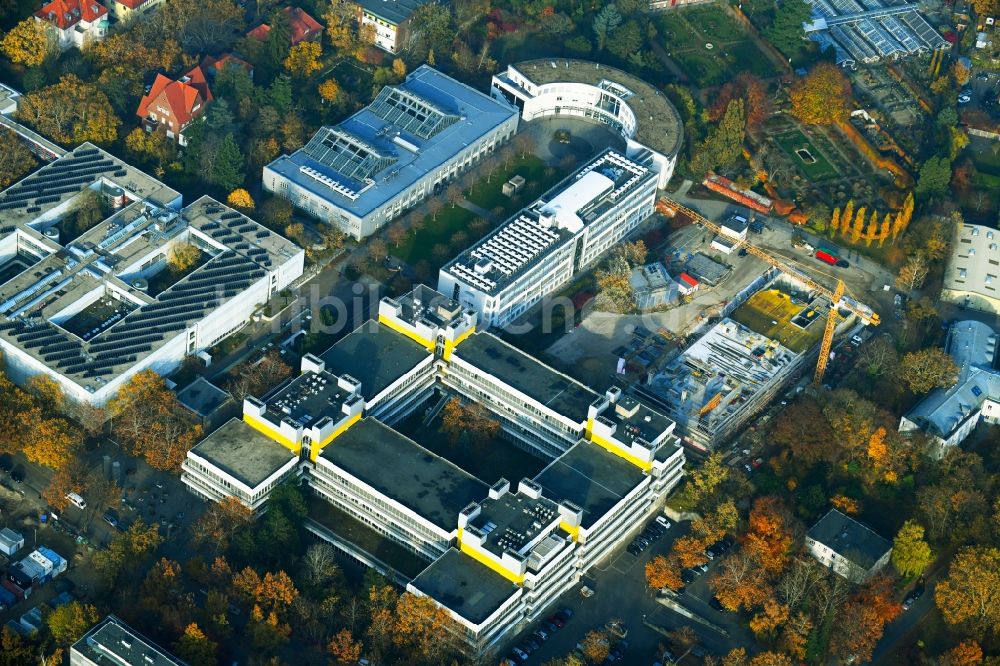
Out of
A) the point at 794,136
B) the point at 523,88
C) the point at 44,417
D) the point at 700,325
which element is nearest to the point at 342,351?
the point at 44,417

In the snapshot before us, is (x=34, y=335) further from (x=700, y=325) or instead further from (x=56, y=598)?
(x=700, y=325)

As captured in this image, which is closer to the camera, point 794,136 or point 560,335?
point 560,335

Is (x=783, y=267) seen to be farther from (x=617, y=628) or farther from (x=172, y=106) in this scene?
(x=172, y=106)

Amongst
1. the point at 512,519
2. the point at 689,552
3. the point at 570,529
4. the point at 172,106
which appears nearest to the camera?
the point at 512,519

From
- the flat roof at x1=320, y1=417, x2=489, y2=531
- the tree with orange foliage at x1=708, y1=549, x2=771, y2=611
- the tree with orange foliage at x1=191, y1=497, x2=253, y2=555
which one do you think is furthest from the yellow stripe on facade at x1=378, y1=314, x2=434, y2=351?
the tree with orange foliage at x1=708, y1=549, x2=771, y2=611

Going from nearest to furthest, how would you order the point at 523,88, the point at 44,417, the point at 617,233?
the point at 44,417
the point at 617,233
the point at 523,88

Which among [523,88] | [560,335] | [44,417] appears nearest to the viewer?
[44,417]

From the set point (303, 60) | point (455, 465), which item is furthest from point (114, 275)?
point (303, 60)
